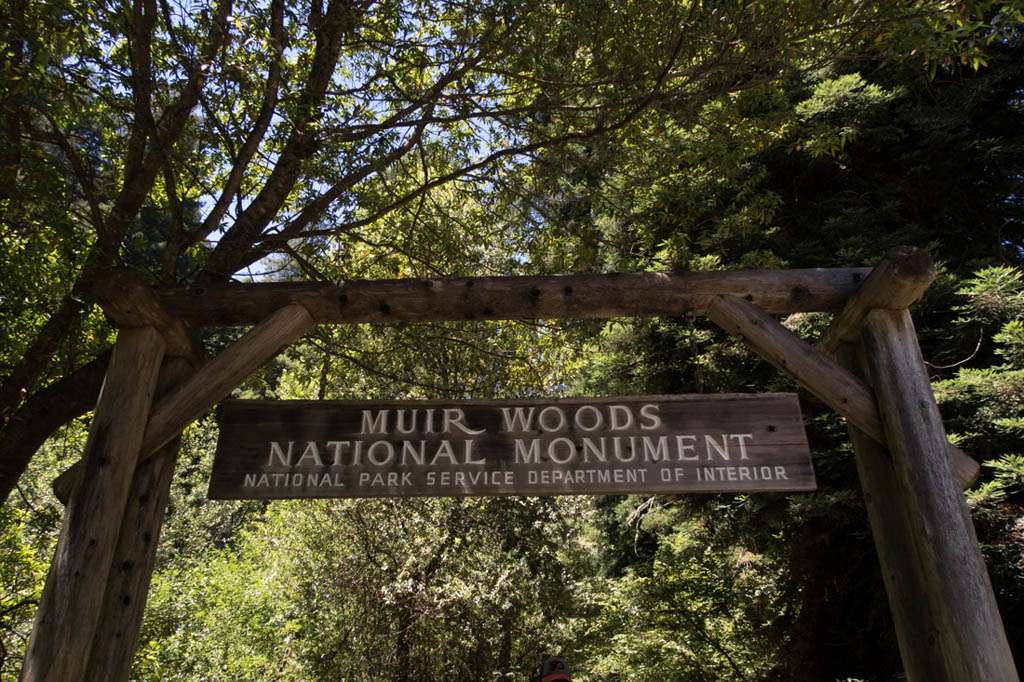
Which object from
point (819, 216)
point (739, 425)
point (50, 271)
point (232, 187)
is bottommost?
point (739, 425)

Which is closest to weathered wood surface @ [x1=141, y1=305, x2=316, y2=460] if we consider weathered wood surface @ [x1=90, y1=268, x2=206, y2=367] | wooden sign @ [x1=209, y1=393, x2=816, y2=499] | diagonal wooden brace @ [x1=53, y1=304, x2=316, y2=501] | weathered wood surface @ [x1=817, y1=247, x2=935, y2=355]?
diagonal wooden brace @ [x1=53, y1=304, x2=316, y2=501]

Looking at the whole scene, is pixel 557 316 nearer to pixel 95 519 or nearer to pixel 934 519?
pixel 934 519

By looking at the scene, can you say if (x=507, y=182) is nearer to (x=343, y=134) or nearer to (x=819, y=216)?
(x=343, y=134)

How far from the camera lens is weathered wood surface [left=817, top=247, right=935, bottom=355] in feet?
9.59

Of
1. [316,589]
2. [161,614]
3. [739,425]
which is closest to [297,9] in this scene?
[739,425]

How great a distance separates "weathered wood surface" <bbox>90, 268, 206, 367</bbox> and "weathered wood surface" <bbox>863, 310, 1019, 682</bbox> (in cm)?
351

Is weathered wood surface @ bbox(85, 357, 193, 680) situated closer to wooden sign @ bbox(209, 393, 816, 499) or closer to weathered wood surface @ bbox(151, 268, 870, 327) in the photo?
wooden sign @ bbox(209, 393, 816, 499)

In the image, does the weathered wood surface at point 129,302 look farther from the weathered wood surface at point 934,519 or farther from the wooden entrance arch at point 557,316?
the weathered wood surface at point 934,519

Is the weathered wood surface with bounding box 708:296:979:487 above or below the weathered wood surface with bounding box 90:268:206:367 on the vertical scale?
below

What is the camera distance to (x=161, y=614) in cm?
862

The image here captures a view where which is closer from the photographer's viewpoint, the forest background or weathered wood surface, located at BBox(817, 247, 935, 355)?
weathered wood surface, located at BBox(817, 247, 935, 355)

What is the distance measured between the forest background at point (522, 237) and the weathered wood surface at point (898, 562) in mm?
987

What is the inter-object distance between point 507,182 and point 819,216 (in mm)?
4346

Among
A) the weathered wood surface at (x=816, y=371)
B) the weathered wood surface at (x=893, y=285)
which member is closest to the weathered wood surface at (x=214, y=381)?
the weathered wood surface at (x=816, y=371)
